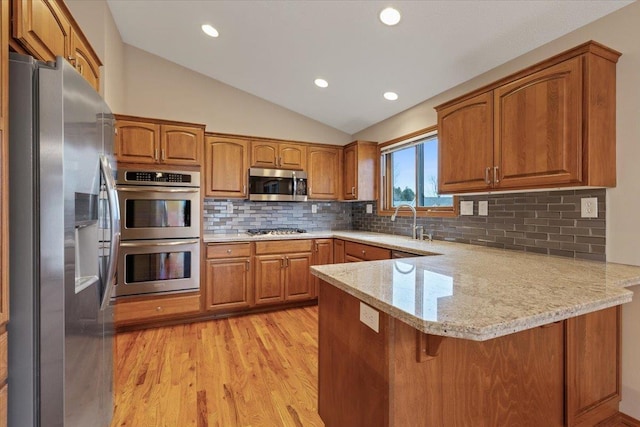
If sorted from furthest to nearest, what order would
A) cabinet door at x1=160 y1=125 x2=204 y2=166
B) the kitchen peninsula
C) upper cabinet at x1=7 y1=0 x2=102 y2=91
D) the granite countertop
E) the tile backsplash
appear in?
1. cabinet door at x1=160 y1=125 x2=204 y2=166
2. the tile backsplash
3. upper cabinet at x1=7 y1=0 x2=102 y2=91
4. the kitchen peninsula
5. the granite countertop

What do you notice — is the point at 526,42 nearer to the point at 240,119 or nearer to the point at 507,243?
the point at 507,243

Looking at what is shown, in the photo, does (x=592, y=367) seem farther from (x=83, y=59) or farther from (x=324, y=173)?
(x=83, y=59)

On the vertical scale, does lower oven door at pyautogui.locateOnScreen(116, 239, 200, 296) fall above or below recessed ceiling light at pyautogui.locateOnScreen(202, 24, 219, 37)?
below

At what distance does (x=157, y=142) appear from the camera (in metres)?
2.99

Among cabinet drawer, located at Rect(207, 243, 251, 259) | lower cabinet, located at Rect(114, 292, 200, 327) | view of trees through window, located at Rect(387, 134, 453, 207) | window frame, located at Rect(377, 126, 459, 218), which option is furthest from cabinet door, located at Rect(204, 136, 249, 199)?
view of trees through window, located at Rect(387, 134, 453, 207)

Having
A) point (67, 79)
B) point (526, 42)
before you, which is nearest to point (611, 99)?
point (526, 42)

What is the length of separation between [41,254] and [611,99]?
9.09 ft

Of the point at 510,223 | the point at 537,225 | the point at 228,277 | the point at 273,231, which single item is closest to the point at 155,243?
the point at 228,277

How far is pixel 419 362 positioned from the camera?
1.06 m

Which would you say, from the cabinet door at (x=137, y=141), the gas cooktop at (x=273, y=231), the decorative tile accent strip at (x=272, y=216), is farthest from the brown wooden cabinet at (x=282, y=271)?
the cabinet door at (x=137, y=141)

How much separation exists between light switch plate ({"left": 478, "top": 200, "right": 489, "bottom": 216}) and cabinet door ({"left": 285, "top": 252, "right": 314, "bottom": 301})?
1940mm

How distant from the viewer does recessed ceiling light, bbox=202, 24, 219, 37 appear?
277cm

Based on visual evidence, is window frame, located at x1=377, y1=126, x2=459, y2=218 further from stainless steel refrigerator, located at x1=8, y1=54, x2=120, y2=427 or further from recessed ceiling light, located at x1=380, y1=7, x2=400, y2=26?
stainless steel refrigerator, located at x1=8, y1=54, x2=120, y2=427

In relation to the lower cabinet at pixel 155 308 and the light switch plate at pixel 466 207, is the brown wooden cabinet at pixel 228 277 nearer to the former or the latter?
the lower cabinet at pixel 155 308
